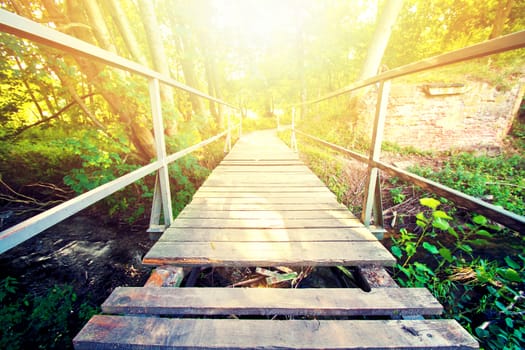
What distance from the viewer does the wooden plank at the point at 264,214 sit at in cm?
185

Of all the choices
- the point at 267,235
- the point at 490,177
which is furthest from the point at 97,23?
the point at 490,177

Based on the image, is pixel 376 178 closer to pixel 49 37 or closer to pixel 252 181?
pixel 252 181

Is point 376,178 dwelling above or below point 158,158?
below

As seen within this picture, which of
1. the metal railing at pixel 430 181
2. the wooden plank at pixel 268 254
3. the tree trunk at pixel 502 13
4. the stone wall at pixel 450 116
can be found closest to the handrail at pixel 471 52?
the metal railing at pixel 430 181

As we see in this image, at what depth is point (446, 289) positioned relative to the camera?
2.10 meters

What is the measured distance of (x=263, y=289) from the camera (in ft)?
3.55

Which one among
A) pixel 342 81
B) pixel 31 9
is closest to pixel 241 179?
pixel 31 9

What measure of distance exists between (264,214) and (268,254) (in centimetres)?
59

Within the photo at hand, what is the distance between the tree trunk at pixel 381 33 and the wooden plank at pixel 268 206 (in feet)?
21.4

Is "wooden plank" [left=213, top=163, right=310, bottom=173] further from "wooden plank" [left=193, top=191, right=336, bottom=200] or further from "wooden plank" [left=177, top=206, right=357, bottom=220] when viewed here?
"wooden plank" [left=177, top=206, right=357, bottom=220]

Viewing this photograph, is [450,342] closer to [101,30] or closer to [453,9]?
[101,30]

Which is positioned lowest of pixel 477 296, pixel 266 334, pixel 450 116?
pixel 477 296

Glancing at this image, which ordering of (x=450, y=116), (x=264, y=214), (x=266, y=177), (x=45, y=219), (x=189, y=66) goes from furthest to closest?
(x=189, y=66) < (x=450, y=116) < (x=266, y=177) < (x=264, y=214) < (x=45, y=219)

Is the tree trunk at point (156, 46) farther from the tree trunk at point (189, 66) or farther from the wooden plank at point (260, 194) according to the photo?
the wooden plank at point (260, 194)
